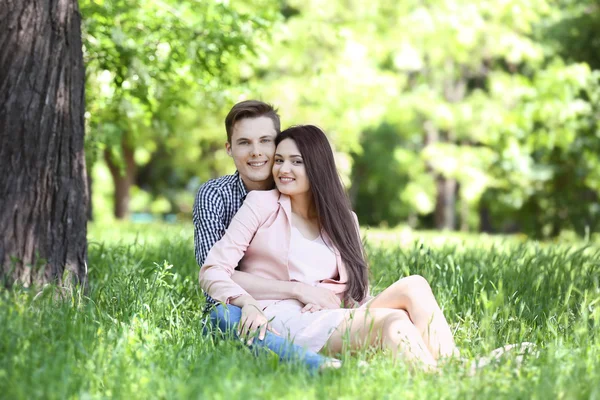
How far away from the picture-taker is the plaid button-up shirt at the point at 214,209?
3.95 meters

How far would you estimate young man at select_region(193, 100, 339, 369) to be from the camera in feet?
12.2

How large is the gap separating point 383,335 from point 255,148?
4.11 feet

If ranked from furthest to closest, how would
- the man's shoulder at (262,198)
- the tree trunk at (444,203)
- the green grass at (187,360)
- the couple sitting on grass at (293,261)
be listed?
the tree trunk at (444,203) → the man's shoulder at (262,198) → the couple sitting on grass at (293,261) → the green grass at (187,360)

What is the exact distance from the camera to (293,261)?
12.7 ft

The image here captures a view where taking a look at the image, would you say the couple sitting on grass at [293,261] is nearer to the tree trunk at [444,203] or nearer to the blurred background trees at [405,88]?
the blurred background trees at [405,88]

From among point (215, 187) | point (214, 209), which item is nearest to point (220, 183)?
point (215, 187)

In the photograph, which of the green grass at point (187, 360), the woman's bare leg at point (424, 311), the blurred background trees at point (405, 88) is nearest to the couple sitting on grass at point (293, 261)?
the woman's bare leg at point (424, 311)

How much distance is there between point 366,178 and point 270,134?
90.5ft

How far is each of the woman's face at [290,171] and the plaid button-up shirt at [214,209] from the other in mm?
313

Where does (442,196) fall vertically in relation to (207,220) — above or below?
below

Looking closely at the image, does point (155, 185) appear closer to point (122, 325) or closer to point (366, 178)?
point (366, 178)

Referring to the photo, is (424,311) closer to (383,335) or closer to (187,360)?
(383,335)

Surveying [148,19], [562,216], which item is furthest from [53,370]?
[562,216]

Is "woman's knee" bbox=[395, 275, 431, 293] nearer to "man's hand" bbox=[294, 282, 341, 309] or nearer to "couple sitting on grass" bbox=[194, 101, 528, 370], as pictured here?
"couple sitting on grass" bbox=[194, 101, 528, 370]
